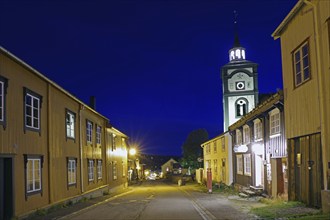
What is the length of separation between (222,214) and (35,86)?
948cm

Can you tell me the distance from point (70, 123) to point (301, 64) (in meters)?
14.7

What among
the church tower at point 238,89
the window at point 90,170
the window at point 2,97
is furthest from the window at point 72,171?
the church tower at point 238,89

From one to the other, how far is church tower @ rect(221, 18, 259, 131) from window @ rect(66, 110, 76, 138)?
41.3 meters

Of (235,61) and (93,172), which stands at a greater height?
(235,61)

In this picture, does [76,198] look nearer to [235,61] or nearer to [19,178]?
[19,178]

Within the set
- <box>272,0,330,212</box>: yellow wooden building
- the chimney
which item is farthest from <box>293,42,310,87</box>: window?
the chimney

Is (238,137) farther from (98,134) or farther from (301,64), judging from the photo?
(301,64)

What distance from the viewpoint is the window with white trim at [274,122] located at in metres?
22.3

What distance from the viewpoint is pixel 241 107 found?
67812 mm

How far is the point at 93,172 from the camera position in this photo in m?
34.2

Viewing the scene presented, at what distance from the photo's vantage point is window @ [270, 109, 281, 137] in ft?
73.2

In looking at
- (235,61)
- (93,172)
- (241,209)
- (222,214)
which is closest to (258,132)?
(241,209)

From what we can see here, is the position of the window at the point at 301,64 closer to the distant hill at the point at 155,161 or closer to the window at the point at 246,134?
the window at the point at 246,134

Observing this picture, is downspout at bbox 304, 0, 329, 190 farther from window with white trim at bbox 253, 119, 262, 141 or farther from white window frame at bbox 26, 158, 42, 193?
window with white trim at bbox 253, 119, 262, 141
